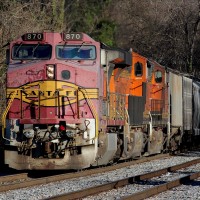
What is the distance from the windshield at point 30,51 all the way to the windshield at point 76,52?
29 centimetres

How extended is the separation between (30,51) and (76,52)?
1.11m

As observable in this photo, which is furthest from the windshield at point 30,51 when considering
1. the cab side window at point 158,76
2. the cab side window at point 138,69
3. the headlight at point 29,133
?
the cab side window at point 158,76

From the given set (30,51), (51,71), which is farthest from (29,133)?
(30,51)

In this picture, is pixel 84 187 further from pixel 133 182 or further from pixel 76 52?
pixel 76 52

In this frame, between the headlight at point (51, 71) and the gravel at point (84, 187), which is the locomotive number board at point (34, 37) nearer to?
the headlight at point (51, 71)

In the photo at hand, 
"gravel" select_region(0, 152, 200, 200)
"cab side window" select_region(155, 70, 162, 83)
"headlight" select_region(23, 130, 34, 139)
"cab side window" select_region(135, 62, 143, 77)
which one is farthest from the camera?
"cab side window" select_region(155, 70, 162, 83)

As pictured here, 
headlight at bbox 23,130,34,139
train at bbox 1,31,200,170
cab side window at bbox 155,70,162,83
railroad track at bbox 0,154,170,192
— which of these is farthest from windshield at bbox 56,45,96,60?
cab side window at bbox 155,70,162,83

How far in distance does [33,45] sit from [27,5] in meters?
12.0

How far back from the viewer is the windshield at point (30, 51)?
14.6m

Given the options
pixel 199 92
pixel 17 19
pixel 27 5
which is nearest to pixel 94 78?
pixel 17 19

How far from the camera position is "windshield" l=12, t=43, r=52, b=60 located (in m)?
14.6

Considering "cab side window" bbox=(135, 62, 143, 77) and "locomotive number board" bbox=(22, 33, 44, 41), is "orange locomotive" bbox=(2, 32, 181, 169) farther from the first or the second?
"cab side window" bbox=(135, 62, 143, 77)

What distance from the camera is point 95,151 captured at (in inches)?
562

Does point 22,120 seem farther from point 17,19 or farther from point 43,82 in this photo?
point 17,19
